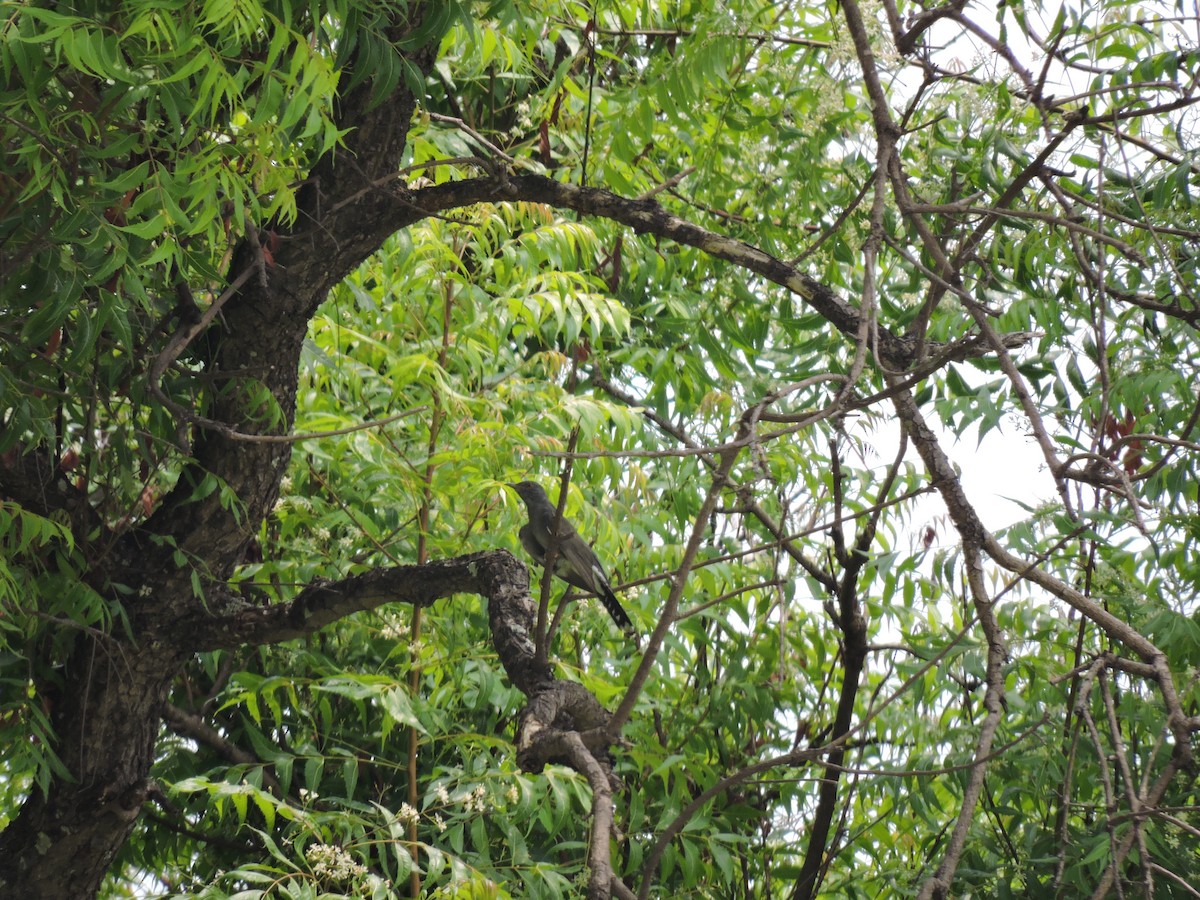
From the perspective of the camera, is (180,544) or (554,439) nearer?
(180,544)

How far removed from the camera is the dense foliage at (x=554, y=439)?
1832mm

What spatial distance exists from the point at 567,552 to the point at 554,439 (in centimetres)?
46

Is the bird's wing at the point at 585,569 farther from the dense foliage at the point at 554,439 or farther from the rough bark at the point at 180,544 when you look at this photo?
the rough bark at the point at 180,544

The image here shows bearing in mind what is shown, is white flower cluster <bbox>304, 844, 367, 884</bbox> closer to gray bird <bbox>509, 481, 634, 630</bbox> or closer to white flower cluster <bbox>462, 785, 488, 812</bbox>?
white flower cluster <bbox>462, 785, 488, 812</bbox>

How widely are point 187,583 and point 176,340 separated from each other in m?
0.64

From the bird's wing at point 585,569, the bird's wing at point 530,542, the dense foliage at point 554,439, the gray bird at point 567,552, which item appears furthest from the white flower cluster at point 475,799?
the bird's wing at point 530,542

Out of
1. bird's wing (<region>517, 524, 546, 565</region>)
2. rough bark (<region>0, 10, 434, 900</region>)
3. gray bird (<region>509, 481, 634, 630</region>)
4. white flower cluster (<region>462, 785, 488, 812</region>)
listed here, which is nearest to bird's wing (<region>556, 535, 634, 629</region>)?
gray bird (<region>509, 481, 634, 630</region>)

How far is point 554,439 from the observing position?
309 cm

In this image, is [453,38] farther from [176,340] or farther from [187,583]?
[187,583]

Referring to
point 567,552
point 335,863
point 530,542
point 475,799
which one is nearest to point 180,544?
point 335,863

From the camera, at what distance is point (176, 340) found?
215cm

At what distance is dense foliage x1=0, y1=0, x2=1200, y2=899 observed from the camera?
6.01ft

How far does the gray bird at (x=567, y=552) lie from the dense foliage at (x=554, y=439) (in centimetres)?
12

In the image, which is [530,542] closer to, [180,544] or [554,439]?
[554,439]
